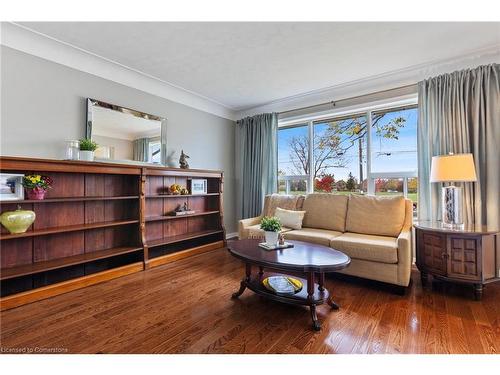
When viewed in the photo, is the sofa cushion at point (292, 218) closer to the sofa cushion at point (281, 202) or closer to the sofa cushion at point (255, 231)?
the sofa cushion at point (255, 231)

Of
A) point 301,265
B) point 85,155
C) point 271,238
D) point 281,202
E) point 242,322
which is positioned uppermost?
point 85,155

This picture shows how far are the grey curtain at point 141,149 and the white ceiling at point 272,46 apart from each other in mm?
884

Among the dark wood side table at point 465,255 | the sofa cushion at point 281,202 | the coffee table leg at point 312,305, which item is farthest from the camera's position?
the sofa cushion at point 281,202

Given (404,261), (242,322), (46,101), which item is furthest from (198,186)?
(404,261)

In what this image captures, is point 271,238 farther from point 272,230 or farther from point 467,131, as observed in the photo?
point 467,131

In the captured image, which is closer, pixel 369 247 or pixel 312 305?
pixel 312 305

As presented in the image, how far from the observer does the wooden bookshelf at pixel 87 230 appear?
2.27 meters

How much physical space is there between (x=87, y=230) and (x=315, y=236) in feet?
8.51

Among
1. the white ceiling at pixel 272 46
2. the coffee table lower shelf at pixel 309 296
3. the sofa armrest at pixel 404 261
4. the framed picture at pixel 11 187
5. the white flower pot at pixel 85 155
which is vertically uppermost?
the white ceiling at pixel 272 46

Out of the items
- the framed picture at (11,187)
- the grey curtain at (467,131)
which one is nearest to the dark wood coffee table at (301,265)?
the grey curtain at (467,131)

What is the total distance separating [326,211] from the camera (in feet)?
11.2
